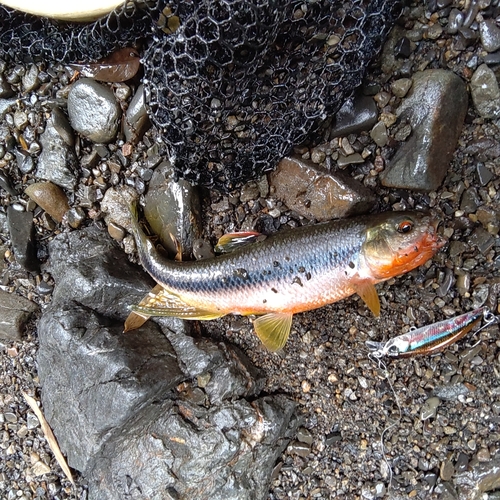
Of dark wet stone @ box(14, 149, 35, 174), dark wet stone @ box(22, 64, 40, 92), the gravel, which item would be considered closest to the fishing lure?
the gravel

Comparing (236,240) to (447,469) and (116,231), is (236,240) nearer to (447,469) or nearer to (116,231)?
(116,231)

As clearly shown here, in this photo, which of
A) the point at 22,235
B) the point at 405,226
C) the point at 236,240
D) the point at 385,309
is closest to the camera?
the point at 405,226

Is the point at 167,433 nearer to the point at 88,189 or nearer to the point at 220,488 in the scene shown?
the point at 220,488

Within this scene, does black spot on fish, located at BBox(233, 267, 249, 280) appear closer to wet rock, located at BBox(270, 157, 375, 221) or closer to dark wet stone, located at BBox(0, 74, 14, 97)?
wet rock, located at BBox(270, 157, 375, 221)

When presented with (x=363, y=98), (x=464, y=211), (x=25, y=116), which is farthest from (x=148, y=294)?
(x=464, y=211)

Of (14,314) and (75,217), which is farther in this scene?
(14,314)

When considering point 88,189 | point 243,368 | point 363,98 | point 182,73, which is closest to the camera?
point 182,73

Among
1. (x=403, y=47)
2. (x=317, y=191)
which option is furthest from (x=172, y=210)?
(x=403, y=47)

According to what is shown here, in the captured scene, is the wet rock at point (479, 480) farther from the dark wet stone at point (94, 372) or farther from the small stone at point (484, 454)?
the dark wet stone at point (94, 372)
